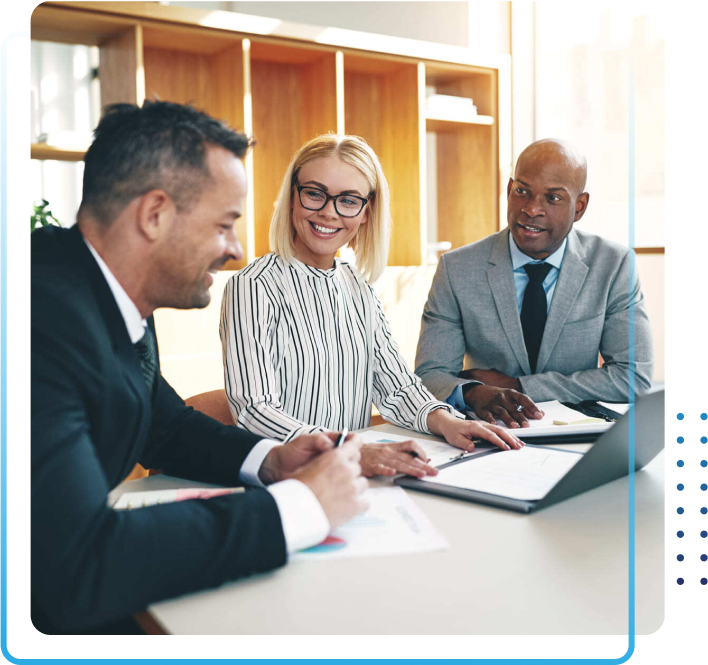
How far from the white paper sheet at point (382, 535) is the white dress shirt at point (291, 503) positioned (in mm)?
23

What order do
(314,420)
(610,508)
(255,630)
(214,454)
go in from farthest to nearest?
1. (314,420)
2. (214,454)
3. (610,508)
4. (255,630)

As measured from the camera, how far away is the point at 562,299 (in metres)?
2.08

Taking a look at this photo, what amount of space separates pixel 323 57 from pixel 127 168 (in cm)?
321

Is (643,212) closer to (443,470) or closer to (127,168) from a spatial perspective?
(443,470)

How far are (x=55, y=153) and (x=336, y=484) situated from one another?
288 centimetres

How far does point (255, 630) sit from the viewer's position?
0.70m

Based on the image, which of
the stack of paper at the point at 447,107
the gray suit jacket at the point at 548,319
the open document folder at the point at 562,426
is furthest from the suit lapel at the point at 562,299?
the stack of paper at the point at 447,107

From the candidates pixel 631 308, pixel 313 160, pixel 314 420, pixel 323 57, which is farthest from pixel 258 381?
pixel 323 57

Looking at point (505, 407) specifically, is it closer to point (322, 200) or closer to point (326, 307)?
point (326, 307)

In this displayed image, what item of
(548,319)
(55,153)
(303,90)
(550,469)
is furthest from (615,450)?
(303,90)

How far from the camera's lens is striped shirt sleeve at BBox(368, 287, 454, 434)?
1585 millimetres

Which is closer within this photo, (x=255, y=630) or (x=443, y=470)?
(x=255, y=630)

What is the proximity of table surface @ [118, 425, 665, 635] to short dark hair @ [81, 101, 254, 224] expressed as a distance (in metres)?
0.48

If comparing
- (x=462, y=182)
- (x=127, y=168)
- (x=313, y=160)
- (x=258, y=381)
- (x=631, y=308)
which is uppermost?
(x=462, y=182)
